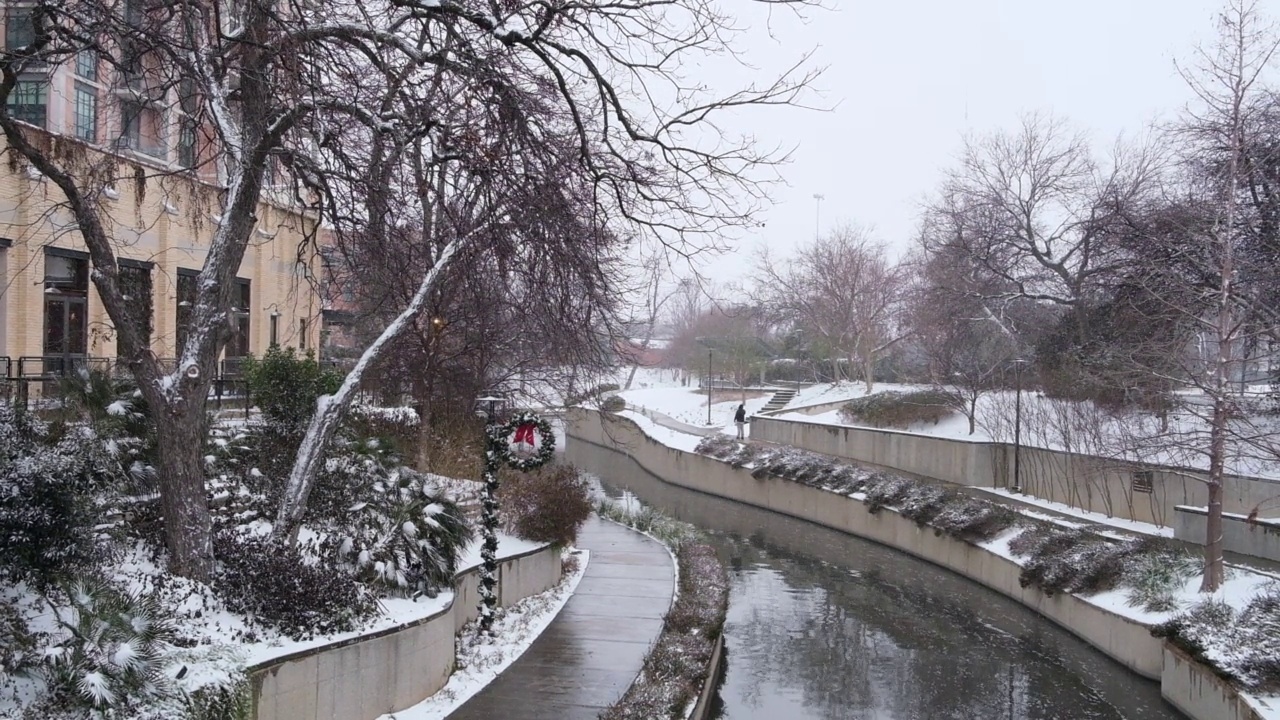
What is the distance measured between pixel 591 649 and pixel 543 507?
3.97m

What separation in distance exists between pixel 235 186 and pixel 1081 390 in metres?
23.6

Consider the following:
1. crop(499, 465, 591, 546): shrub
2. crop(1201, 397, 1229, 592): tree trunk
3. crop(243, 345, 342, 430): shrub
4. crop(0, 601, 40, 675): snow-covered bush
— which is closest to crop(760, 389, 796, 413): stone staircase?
crop(499, 465, 591, 546): shrub

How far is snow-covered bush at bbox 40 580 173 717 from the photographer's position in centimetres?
629

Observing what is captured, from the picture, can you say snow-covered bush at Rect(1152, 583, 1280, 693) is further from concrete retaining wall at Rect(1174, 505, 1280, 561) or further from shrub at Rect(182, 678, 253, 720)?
shrub at Rect(182, 678, 253, 720)

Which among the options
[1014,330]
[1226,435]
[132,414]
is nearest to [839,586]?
[1226,435]

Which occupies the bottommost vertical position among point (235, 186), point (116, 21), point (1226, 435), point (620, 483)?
point (620, 483)

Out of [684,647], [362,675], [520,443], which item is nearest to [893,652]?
[684,647]

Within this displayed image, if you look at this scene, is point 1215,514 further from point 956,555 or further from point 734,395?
point 734,395

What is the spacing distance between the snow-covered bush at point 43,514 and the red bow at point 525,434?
5501 mm

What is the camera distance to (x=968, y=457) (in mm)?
27719

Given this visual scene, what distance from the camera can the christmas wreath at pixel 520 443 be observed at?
12.8 m

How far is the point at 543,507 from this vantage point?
16.2 meters

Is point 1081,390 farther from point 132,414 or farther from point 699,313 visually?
point 699,313

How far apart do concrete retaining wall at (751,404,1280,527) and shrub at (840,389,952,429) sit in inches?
76.2
